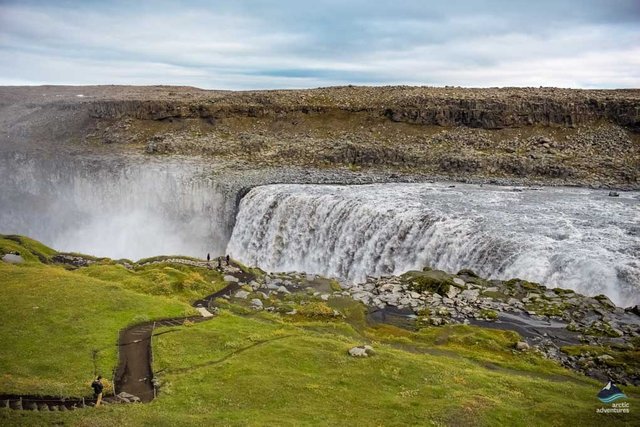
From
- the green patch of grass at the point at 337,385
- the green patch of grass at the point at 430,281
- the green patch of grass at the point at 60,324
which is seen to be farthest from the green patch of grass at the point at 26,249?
the green patch of grass at the point at 430,281

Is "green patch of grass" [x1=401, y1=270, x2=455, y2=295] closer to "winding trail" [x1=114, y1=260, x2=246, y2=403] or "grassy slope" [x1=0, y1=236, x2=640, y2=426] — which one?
"grassy slope" [x1=0, y1=236, x2=640, y2=426]

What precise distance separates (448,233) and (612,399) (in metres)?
23.1

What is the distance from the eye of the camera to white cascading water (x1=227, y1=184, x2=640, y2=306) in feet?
116

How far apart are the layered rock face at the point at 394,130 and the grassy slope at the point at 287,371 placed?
46832 mm

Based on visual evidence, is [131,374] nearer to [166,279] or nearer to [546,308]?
[166,279]

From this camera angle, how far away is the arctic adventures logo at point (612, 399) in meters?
18.9

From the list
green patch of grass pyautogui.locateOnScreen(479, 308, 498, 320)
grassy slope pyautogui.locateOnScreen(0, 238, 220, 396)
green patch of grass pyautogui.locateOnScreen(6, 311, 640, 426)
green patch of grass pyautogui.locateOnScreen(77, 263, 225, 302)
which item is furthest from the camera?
green patch of grass pyautogui.locateOnScreen(77, 263, 225, 302)

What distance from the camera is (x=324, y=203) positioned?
181 feet

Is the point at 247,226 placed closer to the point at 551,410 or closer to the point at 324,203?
the point at 324,203

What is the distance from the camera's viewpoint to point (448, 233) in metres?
42.6

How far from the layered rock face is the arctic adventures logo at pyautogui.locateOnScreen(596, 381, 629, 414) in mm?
48866

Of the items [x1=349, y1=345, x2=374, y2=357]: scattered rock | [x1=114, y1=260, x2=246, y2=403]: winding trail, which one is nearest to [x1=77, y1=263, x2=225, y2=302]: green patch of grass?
[x1=114, y1=260, x2=246, y2=403]: winding trail

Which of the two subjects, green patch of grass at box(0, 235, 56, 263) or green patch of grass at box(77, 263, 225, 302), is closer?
green patch of grass at box(77, 263, 225, 302)

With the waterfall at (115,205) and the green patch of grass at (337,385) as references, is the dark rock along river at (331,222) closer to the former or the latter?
the waterfall at (115,205)
